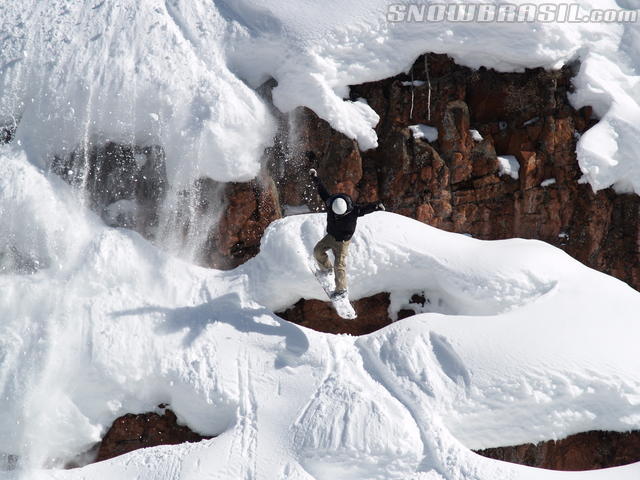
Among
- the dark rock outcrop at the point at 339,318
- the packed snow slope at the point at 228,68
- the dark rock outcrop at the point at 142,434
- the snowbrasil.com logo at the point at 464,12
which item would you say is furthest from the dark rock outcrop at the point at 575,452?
the snowbrasil.com logo at the point at 464,12

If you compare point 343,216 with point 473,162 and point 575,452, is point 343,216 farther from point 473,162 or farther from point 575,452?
point 575,452

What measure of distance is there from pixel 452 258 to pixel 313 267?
2104 millimetres

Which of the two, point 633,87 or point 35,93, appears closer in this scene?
point 35,93

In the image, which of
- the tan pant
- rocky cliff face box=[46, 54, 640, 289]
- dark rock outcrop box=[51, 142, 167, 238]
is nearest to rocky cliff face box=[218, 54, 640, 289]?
rocky cliff face box=[46, 54, 640, 289]

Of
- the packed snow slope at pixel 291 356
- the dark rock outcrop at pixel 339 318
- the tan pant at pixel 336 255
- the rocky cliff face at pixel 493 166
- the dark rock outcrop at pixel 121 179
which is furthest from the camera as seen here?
the rocky cliff face at pixel 493 166

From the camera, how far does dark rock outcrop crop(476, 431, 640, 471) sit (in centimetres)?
709

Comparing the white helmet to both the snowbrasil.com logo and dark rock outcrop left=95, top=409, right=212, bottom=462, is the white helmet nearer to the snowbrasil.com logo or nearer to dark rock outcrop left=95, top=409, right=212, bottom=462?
dark rock outcrop left=95, top=409, right=212, bottom=462

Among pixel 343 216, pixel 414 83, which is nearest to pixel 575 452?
pixel 343 216

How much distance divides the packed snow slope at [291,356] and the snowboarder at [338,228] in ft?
1.45

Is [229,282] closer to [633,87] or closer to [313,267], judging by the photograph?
[313,267]

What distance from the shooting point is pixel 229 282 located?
825cm

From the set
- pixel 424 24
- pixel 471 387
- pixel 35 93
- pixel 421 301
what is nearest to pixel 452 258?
pixel 421 301

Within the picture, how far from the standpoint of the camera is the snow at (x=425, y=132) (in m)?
9.47

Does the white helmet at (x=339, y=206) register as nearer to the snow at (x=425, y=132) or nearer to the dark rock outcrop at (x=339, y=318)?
the dark rock outcrop at (x=339, y=318)
